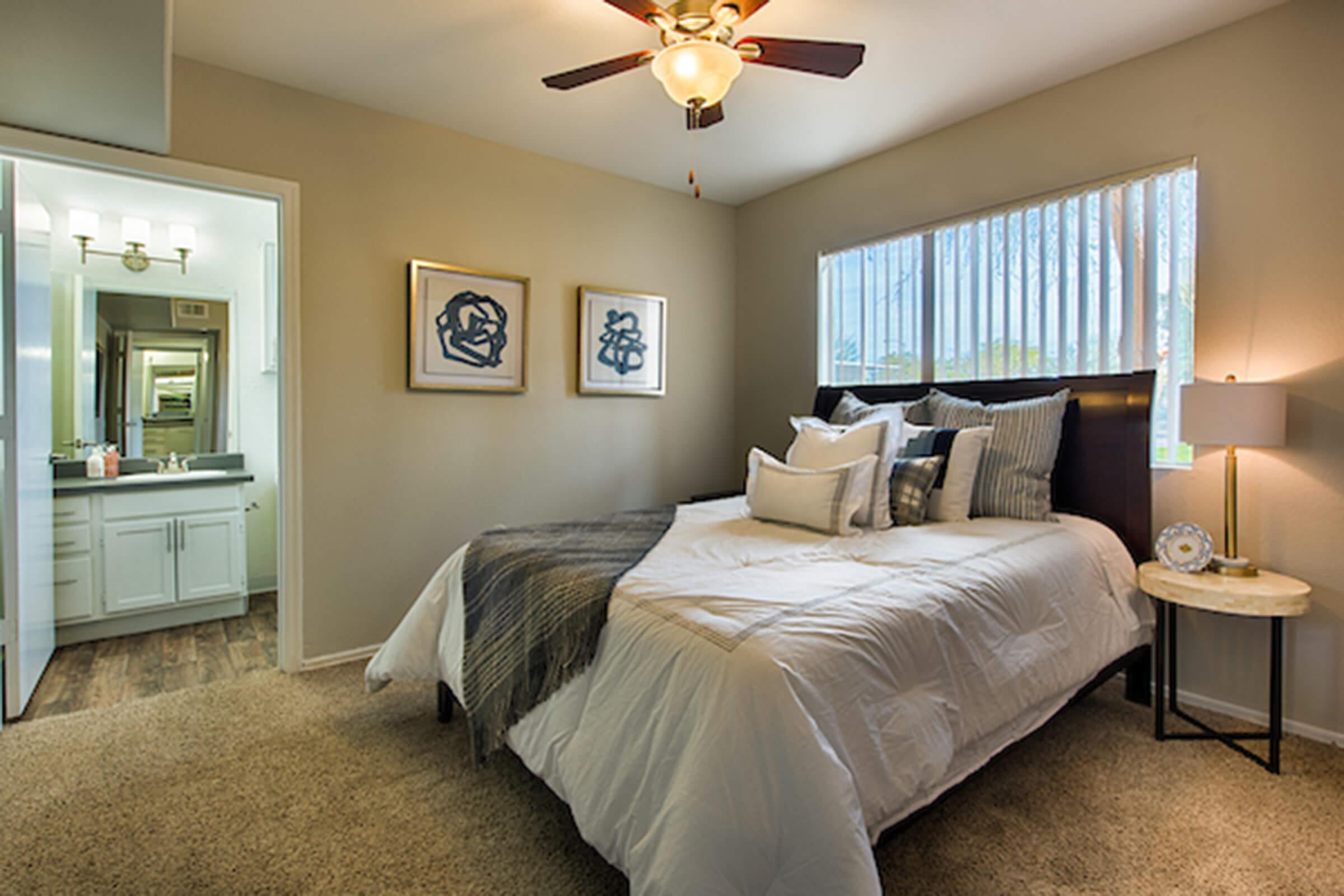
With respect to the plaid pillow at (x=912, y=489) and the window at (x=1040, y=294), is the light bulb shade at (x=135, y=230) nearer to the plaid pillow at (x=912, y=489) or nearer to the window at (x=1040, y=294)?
the window at (x=1040, y=294)

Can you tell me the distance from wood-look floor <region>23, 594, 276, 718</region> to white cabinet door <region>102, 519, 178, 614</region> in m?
0.21

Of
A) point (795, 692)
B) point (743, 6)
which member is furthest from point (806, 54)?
point (795, 692)

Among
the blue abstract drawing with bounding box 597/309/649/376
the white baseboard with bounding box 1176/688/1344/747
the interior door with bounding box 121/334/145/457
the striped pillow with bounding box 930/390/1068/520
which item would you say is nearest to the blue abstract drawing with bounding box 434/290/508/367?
the blue abstract drawing with bounding box 597/309/649/376

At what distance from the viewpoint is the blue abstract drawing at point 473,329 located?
3162 mm

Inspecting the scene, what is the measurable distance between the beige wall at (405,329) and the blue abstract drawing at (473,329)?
19 cm

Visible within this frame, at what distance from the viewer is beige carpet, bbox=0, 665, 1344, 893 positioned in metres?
1.54

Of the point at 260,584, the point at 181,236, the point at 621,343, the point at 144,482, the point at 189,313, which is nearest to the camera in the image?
the point at 144,482

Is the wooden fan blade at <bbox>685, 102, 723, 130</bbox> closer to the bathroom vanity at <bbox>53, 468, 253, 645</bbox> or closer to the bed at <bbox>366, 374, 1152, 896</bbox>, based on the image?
the bed at <bbox>366, 374, 1152, 896</bbox>

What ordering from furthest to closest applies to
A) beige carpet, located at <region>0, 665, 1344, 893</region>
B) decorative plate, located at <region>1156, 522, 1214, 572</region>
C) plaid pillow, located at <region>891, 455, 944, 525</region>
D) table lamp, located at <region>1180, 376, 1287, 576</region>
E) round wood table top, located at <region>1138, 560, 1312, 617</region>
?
plaid pillow, located at <region>891, 455, 944, 525</region>
decorative plate, located at <region>1156, 522, 1214, 572</region>
table lamp, located at <region>1180, 376, 1287, 576</region>
round wood table top, located at <region>1138, 560, 1312, 617</region>
beige carpet, located at <region>0, 665, 1344, 893</region>

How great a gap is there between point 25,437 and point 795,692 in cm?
310

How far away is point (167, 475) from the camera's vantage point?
12.2 ft

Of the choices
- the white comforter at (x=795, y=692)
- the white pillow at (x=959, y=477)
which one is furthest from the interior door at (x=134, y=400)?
the white pillow at (x=959, y=477)

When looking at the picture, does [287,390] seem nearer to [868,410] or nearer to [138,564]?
[138,564]

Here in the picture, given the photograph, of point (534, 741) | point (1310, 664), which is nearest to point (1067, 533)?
point (1310, 664)
